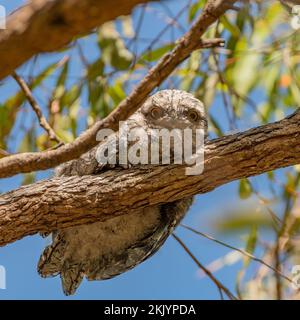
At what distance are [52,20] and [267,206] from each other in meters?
2.43

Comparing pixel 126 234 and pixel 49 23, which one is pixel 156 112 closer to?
pixel 126 234

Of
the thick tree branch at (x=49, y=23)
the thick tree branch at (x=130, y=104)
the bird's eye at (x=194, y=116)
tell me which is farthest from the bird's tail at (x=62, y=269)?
the thick tree branch at (x=49, y=23)

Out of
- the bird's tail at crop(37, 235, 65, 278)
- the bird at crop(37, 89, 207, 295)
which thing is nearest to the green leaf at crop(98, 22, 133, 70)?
the bird at crop(37, 89, 207, 295)

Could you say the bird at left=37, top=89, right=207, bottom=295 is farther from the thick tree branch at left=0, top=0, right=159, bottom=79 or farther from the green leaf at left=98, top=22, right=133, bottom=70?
the thick tree branch at left=0, top=0, right=159, bottom=79

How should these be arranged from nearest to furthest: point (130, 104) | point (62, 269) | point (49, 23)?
point (49, 23), point (130, 104), point (62, 269)

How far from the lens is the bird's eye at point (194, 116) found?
2.80 meters

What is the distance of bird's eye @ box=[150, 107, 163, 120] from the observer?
2.75m

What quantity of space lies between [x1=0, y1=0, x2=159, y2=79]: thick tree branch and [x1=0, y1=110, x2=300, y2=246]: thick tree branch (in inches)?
51.0

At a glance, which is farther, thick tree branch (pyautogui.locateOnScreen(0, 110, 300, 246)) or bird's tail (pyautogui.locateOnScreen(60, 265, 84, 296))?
bird's tail (pyautogui.locateOnScreen(60, 265, 84, 296))

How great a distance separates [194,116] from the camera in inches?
111

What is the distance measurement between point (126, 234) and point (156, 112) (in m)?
0.54

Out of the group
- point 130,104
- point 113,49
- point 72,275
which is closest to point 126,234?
point 72,275
